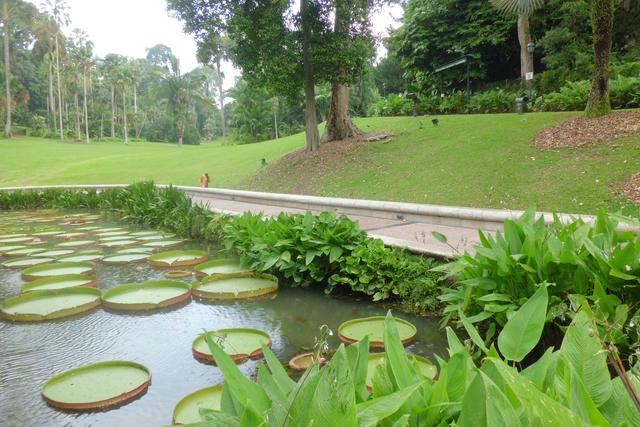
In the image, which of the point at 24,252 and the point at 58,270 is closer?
Result: the point at 58,270

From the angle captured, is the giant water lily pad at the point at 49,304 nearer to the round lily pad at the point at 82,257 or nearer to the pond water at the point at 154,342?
the pond water at the point at 154,342

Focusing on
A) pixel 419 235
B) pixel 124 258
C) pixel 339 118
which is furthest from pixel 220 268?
pixel 339 118

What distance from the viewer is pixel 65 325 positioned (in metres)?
4.29

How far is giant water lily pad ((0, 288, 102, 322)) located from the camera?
14.3 ft

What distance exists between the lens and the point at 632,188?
762 cm

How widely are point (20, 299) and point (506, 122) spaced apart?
1265 cm

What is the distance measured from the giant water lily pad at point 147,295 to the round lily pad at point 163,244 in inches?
96.3

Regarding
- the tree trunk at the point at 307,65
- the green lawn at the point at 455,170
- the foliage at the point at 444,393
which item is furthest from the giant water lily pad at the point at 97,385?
the tree trunk at the point at 307,65

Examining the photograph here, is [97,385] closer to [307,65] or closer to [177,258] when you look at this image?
[177,258]

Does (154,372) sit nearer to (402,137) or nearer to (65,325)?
(65,325)

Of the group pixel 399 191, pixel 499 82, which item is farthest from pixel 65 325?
pixel 499 82

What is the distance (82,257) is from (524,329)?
650 cm

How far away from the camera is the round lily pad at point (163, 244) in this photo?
7461 millimetres

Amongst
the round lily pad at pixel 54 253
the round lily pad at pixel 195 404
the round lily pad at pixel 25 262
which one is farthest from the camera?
the round lily pad at pixel 54 253
